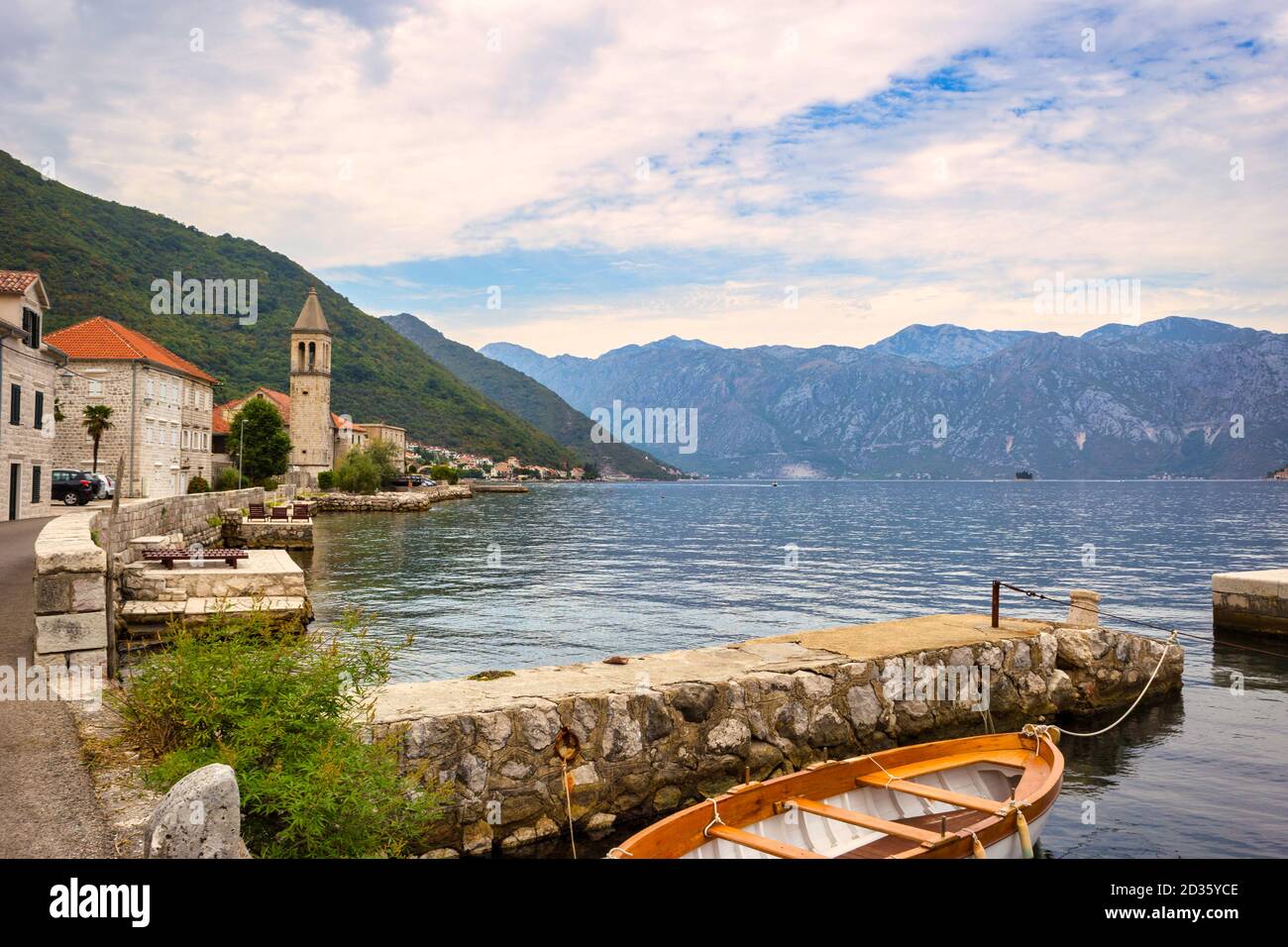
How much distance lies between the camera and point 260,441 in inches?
3226

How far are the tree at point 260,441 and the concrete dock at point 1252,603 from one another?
77.3 meters

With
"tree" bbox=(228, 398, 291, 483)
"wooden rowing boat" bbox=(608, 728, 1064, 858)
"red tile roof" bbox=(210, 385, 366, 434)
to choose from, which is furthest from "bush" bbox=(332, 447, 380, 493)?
"wooden rowing boat" bbox=(608, 728, 1064, 858)

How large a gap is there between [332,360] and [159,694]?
590ft

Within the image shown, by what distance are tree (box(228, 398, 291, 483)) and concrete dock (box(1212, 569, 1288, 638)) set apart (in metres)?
77.3

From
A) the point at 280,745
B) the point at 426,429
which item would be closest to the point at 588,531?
the point at 280,745

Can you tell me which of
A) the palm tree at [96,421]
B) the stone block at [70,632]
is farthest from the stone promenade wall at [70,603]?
the palm tree at [96,421]

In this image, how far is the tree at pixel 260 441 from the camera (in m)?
81.1

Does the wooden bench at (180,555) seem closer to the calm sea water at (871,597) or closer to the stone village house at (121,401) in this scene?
the calm sea water at (871,597)

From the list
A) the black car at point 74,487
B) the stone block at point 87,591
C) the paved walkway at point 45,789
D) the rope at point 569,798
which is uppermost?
the black car at point 74,487

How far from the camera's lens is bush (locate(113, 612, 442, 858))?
5914 millimetres

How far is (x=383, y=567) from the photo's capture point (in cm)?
4106

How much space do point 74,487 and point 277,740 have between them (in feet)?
144

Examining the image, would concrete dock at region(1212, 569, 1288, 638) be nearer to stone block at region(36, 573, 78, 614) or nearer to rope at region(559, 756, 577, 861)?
rope at region(559, 756, 577, 861)

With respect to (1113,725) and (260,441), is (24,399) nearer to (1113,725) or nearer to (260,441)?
(1113,725)
